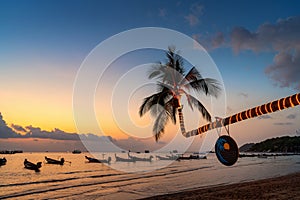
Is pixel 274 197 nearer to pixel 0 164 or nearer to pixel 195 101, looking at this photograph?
pixel 195 101

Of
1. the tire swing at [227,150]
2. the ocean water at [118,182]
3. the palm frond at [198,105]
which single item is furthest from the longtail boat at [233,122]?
the ocean water at [118,182]

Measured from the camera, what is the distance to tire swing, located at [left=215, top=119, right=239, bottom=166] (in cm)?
541

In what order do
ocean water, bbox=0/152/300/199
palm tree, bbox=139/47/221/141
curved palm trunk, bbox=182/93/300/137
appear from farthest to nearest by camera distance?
ocean water, bbox=0/152/300/199, palm tree, bbox=139/47/221/141, curved palm trunk, bbox=182/93/300/137

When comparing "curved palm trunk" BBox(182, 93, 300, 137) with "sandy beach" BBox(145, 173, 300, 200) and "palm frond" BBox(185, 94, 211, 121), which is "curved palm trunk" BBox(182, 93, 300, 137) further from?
"palm frond" BBox(185, 94, 211, 121)

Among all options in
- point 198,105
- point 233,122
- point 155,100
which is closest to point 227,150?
point 233,122

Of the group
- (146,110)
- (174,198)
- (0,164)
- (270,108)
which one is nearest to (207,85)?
(146,110)

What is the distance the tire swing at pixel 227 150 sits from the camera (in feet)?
17.7

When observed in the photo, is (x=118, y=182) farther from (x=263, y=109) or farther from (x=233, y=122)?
(x=263, y=109)

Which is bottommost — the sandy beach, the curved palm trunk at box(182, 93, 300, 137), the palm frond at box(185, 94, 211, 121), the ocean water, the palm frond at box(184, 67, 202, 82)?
→ the ocean water

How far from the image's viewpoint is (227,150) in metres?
5.52

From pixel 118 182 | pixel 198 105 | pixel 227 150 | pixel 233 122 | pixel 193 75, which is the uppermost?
pixel 193 75

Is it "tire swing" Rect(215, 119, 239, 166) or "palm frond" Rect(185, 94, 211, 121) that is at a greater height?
"palm frond" Rect(185, 94, 211, 121)

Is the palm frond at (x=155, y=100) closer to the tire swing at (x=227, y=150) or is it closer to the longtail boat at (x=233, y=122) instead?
the longtail boat at (x=233, y=122)

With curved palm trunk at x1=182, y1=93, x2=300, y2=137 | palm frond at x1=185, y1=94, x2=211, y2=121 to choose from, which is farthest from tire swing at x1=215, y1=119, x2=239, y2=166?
palm frond at x1=185, y1=94, x2=211, y2=121
